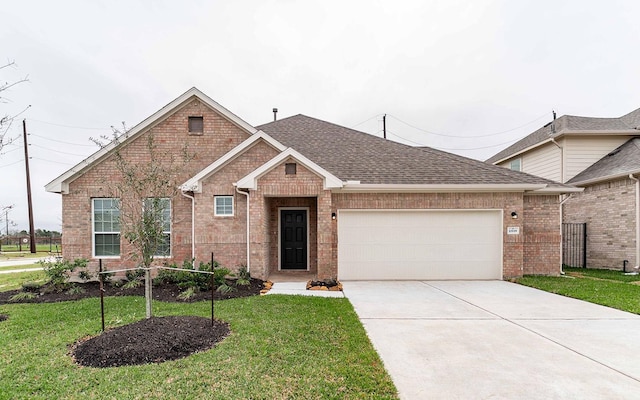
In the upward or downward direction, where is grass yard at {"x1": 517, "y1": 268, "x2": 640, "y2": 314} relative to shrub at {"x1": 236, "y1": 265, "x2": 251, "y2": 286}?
downward

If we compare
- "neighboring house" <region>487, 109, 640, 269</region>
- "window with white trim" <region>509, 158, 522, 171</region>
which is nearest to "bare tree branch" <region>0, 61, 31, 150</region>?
"neighboring house" <region>487, 109, 640, 269</region>

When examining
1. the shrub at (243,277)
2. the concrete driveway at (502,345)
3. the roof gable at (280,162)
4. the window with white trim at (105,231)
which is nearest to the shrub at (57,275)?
the window with white trim at (105,231)

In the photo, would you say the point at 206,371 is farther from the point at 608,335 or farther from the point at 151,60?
the point at 151,60

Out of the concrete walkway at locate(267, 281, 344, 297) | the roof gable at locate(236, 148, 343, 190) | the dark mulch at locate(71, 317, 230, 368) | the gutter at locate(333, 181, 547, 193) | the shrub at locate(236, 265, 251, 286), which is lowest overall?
the concrete walkway at locate(267, 281, 344, 297)

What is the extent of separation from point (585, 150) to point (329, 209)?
13272 mm

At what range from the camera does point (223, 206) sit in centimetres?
961

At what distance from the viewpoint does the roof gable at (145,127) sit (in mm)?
9609

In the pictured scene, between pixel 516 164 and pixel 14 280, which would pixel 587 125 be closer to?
pixel 516 164

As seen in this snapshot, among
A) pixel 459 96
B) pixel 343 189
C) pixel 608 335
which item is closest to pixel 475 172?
pixel 343 189

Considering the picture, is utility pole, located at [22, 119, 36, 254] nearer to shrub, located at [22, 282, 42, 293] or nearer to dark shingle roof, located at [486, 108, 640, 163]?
shrub, located at [22, 282, 42, 293]

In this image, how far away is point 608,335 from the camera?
16.4ft

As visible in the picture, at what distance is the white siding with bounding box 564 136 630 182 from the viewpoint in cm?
1422

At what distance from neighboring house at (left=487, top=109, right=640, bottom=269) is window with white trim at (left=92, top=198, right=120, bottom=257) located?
17.7 meters

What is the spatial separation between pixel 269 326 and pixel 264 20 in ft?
39.0
